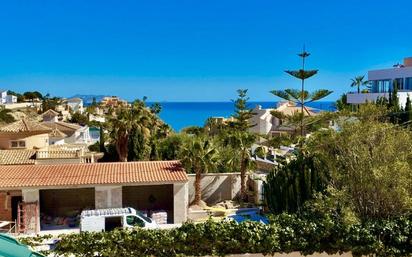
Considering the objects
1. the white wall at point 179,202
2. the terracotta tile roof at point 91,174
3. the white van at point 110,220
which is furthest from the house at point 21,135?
the white van at point 110,220

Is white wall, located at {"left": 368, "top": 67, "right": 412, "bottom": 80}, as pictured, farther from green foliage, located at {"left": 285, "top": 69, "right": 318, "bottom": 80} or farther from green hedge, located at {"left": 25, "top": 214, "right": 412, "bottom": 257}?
green hedge, located at {"left": 25, "top": 214, "right": 412, "bottom": 257}

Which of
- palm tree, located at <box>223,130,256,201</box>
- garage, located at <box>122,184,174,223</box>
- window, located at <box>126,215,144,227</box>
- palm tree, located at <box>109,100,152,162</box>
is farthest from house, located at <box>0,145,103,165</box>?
window, located at <box>126,215,144,227</box>

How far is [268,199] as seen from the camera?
2056 centimetres

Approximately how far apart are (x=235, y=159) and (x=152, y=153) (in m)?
11.9

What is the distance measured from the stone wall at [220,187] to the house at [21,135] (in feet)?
46.5

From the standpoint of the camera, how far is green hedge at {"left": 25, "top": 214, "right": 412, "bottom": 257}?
11.2 meters

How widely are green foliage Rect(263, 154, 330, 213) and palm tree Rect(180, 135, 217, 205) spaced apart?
14.6ft

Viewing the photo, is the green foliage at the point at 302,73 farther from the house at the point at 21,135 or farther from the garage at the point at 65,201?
the house at the point at 21,135

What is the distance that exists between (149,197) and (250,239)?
13.9 m

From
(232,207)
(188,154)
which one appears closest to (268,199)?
(232,207)

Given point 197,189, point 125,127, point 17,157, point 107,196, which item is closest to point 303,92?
point 197,189

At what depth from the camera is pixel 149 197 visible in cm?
2430

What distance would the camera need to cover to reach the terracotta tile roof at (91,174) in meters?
20.5

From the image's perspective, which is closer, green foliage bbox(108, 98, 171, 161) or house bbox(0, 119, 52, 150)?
house bbox(0, 119, 52, 150)
